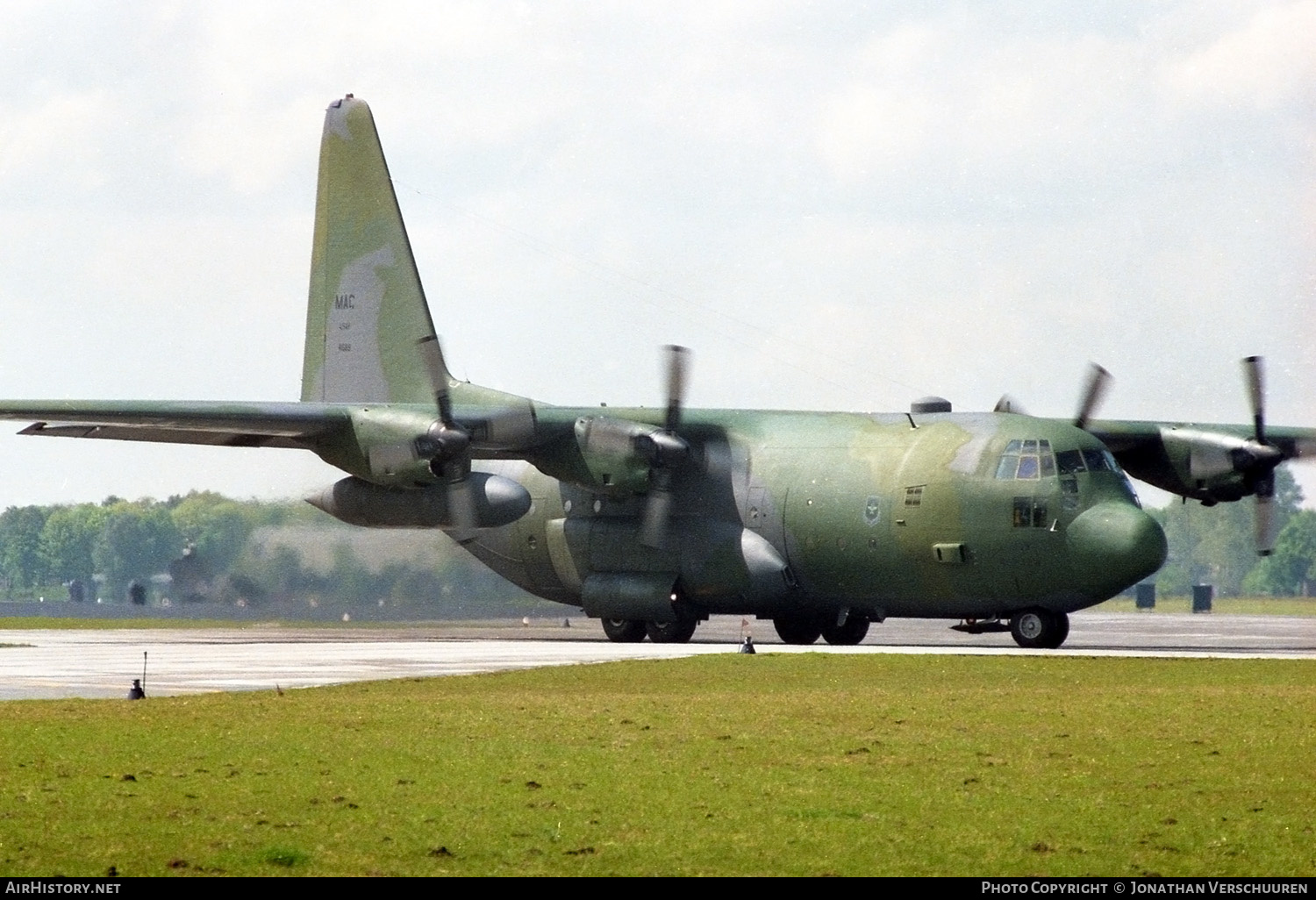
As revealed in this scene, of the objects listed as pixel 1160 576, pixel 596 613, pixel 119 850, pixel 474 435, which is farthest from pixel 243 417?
pixel 1160 576

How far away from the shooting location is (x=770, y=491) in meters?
38.4

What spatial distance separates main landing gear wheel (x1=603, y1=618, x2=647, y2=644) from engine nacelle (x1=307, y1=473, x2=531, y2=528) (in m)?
3.51

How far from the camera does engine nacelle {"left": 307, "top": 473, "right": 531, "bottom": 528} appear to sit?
126ft

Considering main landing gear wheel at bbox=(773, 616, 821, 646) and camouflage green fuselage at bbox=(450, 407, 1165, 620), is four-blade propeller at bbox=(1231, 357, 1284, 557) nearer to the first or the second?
camouflage green fuselage at bbox=(450, 407, 1165, 620)

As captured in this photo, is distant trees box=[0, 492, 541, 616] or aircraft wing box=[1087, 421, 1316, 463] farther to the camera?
distant trees box=[0, 492, 541, 616]

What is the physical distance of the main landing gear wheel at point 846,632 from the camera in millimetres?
39781

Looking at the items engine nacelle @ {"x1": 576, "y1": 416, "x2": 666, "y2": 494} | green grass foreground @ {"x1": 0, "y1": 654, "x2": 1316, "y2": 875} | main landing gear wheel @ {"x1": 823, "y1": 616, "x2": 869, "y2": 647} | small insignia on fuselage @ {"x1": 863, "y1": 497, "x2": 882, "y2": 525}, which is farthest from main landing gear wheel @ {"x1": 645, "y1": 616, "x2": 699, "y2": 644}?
green grass foreground @ {"x1": 0, "y1": 654, "x2": 1316, "y2": 875}

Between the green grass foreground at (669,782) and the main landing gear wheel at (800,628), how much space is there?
50.1 feet

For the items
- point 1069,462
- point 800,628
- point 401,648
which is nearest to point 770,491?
point 800,628

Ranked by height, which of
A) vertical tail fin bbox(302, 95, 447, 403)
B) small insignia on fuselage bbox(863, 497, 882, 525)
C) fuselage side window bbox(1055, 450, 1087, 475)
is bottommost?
small insignia on fuselage bbox(863, 497, 882, 525)

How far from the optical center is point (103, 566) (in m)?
60.4

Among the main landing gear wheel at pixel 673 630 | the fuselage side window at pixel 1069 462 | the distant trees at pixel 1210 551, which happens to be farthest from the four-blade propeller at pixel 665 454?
the distant trees at pixel 1210 551

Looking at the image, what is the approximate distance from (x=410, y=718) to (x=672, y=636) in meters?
20.5

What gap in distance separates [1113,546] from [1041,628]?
3014 millimetres
